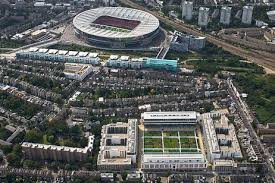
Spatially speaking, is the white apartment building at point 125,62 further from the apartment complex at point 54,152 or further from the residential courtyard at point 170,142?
the apartment complex at point 54,152

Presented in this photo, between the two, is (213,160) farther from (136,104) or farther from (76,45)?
(76,45)

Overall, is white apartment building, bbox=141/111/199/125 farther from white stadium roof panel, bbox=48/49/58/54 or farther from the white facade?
white stadium roof panel, bbox=48/49/58/54

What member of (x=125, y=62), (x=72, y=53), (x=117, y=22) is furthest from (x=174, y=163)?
(x=117, y=22)

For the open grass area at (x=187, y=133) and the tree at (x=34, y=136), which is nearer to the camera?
the tree at (x=34, y=136)

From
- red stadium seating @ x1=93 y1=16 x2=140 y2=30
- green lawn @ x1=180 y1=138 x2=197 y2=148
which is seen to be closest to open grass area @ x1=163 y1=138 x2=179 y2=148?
green lawn @ x1=180 y1=138 x2=197 y2=148

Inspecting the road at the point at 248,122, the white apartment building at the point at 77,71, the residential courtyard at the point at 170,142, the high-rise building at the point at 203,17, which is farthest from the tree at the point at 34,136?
the high-rise building at the point at 203,17

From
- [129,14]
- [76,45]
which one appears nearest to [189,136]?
[76,45]
